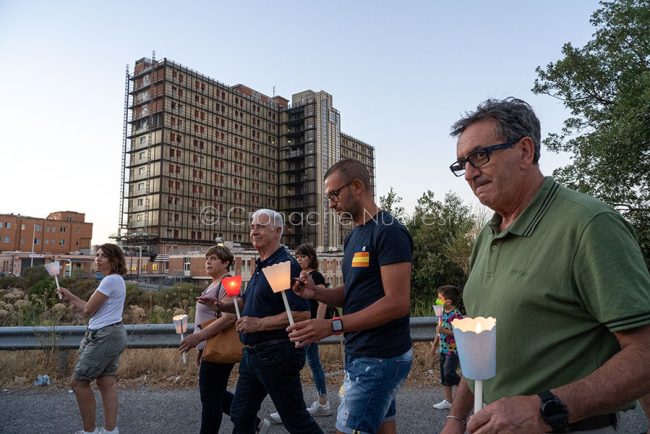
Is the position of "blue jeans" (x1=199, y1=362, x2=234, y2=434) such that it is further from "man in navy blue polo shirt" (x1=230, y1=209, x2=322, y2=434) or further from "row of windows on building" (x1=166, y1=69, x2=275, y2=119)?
"row of windows on building" (x1=166, y1=69, x2=275, y2=119)

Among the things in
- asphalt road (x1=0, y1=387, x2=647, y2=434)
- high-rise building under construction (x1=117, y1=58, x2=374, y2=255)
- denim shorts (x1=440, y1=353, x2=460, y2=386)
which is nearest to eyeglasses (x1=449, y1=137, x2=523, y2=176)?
asphalt road (x1=0, y1=387, x2=647, y2=434)

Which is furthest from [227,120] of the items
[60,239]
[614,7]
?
[614,7]

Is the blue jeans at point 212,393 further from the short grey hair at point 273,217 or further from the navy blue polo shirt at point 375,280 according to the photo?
the navy blue polo shirt at point 375,280

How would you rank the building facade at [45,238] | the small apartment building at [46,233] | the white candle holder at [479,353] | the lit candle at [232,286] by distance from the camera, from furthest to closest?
the small apartment building at [46,233]
the building facade at [45,238]
the lit candle at [232,286]
the white candle holder at [479,353]

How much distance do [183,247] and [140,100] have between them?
28743mm

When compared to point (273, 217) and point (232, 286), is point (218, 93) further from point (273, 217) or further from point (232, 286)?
point (232, 286)

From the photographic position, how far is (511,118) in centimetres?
166

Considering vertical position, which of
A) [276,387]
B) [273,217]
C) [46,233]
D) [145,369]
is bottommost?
[145,369]

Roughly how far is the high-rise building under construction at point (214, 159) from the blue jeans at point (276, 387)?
72.0 m

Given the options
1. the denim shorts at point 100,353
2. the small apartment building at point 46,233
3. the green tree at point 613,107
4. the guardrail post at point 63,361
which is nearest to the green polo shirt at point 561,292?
the denim shorts at point 100,353

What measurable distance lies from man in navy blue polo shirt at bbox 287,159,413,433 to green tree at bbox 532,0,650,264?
48.8 ft

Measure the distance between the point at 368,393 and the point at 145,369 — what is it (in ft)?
16.8

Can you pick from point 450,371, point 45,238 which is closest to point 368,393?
point 450,371

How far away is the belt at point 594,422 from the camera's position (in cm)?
137
